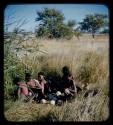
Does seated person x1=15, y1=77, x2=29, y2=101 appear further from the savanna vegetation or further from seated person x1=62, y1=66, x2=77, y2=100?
seated person x1=62, y1=66, x2=77, y2=100

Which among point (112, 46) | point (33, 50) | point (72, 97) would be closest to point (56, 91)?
point (72, 97)

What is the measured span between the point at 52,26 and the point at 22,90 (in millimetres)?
637

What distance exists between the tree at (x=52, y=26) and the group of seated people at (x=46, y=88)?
0.31m

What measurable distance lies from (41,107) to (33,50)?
0.52 metres

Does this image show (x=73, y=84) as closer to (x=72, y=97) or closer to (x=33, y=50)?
(x=72, y=97)

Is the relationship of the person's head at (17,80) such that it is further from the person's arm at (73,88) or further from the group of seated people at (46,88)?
the person's arm at (73,88)

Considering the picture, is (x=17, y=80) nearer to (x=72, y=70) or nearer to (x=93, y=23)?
(x=72, y=70)

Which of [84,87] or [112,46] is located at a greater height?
[112,46]

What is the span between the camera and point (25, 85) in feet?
10.2

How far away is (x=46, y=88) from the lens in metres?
3.12

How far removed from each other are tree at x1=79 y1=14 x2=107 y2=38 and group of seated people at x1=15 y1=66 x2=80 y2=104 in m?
0.40

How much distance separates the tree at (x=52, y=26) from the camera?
10.2 ft

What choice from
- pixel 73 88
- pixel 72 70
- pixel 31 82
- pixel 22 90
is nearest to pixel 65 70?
pixel 72 70

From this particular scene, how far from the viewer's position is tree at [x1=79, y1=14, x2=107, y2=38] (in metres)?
3.10
